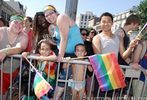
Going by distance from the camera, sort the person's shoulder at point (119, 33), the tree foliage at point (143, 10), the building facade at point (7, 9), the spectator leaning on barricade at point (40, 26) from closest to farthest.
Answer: the person's shoulder at point (119, 33), the spectator leaning on barricade at point (40, 26), the tree foliage at point (143, 10), the building facade at point (7, 9)

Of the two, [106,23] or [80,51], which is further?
[106,23]

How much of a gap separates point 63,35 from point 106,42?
642 mm

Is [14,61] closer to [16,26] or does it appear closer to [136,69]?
[16,26]

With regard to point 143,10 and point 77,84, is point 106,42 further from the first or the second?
point 143,10

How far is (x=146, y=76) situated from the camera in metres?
4.37

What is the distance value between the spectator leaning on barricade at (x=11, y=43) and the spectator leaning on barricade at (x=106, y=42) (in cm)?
109

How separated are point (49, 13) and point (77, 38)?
0.58m

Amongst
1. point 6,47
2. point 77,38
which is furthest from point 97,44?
point 6,47

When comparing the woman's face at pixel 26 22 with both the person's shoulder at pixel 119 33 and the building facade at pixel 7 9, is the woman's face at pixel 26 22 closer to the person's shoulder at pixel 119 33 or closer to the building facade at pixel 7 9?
the person's shoulder at pixel 119 33

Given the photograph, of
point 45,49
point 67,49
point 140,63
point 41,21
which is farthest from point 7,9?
point 140,63

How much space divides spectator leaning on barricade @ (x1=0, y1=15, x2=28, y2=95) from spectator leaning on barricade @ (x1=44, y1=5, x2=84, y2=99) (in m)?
0.48

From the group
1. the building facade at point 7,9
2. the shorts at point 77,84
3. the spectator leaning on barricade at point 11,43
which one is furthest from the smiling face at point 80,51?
the building facade at point 7,9

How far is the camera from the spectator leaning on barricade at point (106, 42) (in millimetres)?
4598

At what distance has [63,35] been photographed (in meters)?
4.43
